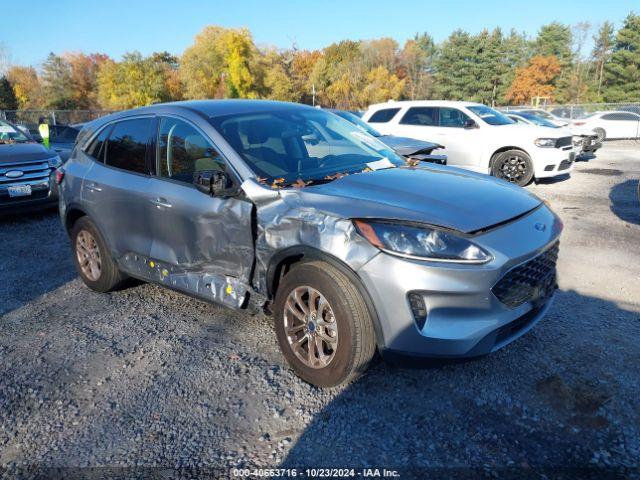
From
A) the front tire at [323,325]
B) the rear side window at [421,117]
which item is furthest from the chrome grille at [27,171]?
the rear side window at [421,117]

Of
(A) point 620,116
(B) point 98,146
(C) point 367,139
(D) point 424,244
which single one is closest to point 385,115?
(C) point 367,139

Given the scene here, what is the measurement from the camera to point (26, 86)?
68.9 m

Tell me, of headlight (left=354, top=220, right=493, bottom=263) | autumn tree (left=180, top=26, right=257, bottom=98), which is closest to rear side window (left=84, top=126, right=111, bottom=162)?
headlight (left=354, top=220, right=493, bottom=263)

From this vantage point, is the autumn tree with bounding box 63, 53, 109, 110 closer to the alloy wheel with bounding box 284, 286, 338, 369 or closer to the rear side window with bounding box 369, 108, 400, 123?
the rear side window with bounding box 369, 108, 400, 123

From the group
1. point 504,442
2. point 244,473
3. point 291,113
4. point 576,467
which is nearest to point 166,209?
point 291,113

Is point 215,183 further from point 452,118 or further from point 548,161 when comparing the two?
point 452,118

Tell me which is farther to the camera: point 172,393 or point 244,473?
point 172,393

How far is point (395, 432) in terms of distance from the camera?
276cm

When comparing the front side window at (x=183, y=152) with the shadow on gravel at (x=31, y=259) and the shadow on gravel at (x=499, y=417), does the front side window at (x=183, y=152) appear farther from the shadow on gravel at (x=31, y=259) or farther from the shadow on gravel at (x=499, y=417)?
the shadow on gravel at (x=31, y=259)

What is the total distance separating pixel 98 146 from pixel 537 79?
74.6 metres

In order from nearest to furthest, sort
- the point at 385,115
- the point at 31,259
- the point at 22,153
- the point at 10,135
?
the point at 31,259
the point at 22,153
the point at 10,135
the point at 385,115

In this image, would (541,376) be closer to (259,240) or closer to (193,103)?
(259,240)

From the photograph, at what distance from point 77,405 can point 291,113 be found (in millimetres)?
2706

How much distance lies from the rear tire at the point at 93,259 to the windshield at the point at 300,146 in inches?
74.4
